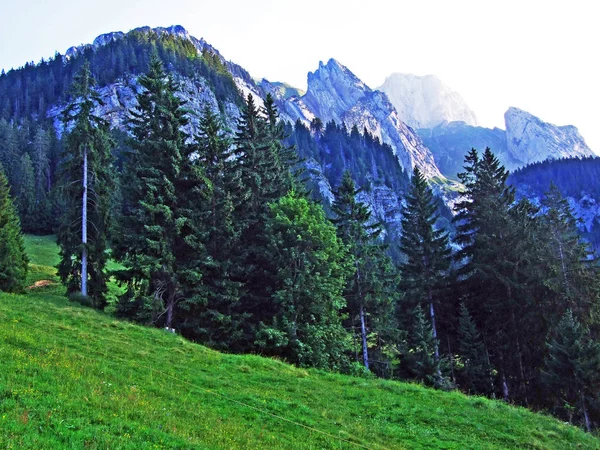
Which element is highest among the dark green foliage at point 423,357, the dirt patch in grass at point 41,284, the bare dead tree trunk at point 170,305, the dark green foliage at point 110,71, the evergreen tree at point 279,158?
the dark green foliage at point 110,71

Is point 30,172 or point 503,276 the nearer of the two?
point 503,276

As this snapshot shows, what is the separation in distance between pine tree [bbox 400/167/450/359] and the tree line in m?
0.27

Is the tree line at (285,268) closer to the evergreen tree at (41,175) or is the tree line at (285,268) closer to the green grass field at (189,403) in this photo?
the green grass field at (189,403)

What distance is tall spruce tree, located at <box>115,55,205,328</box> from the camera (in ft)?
93.8

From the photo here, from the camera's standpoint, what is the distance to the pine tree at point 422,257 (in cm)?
4341

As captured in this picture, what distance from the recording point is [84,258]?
103 feet

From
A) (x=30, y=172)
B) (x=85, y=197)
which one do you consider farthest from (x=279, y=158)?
(x=30, y=172)

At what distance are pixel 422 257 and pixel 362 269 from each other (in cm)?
1027

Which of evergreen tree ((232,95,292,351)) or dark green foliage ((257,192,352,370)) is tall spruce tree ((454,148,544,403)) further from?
evergreen tree ((232,95,292,351))

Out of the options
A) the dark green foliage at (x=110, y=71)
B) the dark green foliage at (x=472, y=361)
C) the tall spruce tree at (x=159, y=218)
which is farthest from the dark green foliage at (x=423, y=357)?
the dark green foliage at (x=110, y=71)

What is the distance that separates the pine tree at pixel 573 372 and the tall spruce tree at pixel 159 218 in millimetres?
24594

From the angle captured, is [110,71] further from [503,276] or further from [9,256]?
[503,276]

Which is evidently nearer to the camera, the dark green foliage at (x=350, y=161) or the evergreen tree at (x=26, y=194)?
the evergreen tree at (x=26, y=194)

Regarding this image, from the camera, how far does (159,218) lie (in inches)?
1201
